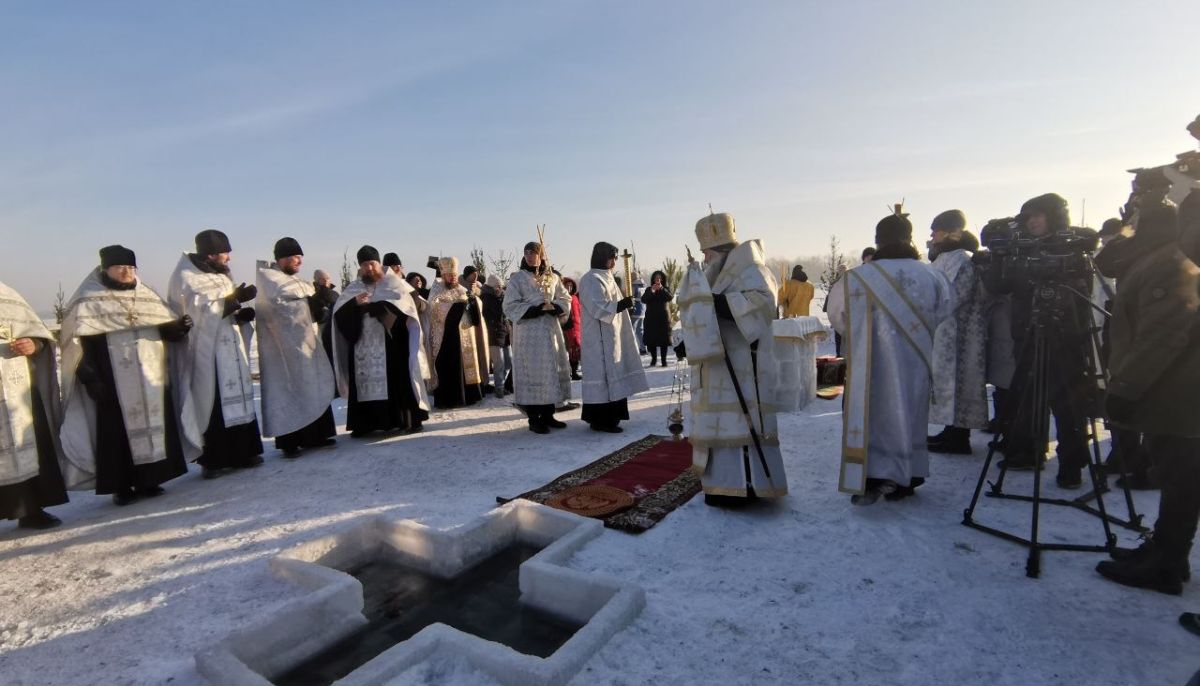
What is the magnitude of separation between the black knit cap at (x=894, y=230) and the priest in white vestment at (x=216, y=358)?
5714 millimetres

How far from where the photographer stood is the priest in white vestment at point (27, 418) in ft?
14.3

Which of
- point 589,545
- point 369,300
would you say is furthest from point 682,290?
point 369,300

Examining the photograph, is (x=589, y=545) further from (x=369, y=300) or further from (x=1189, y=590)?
(x=369, y=300)

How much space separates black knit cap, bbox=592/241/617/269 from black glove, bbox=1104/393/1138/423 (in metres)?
4.71

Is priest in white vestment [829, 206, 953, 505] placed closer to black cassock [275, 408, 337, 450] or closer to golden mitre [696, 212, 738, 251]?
golden mitre [696, 212, 738, 251]

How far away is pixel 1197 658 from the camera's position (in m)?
2.36

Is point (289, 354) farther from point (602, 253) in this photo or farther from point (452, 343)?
point (602, 253)

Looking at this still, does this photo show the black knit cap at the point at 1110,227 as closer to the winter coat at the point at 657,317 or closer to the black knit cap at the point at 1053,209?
the black knit cap at the point at 1053,209

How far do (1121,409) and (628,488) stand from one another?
305 cm

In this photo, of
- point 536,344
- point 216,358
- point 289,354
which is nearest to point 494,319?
point 536,344

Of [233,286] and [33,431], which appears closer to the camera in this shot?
[33,431]

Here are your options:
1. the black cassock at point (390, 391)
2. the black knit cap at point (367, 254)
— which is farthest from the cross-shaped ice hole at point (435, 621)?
the black knit cap at point (367, 254)

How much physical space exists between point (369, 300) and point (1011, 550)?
251 inches

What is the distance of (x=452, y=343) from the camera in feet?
28.1
